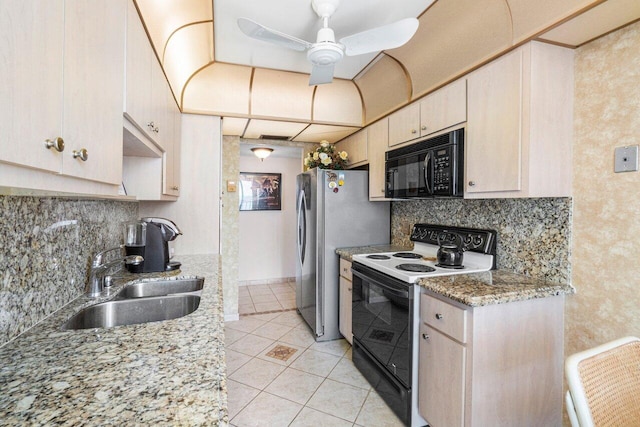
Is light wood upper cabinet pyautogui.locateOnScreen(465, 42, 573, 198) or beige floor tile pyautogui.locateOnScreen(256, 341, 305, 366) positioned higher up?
light wood upper cabinet pyautogui.locateOnScreen(465, 42, 573, 198)

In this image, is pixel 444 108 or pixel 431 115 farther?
pixel 431 115

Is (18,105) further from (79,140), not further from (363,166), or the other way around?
(363,166)

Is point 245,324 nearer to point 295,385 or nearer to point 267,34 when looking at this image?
point 295,385

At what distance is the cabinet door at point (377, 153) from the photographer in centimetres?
279

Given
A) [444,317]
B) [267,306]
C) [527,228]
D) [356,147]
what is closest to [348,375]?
[444,317]

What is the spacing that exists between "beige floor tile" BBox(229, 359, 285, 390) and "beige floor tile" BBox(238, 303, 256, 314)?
1.23 metres

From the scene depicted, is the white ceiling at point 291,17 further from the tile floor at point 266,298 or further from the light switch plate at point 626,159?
the tile floor at point 266,298

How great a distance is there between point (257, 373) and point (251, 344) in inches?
20.6

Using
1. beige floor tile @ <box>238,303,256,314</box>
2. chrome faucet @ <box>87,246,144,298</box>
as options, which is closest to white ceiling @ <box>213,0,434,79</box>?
chrome faucet @ <box>87,246,144,298</box>

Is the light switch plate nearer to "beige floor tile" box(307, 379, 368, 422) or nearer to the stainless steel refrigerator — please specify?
the stainless steel refrigerator

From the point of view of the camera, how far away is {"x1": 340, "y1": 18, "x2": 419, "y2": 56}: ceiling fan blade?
1.48m

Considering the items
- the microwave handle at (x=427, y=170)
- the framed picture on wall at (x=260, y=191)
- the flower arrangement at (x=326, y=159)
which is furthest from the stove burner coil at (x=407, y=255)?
the framed picture on wall at (x=260, y=191)

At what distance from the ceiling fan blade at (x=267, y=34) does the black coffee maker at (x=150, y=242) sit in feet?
4.27

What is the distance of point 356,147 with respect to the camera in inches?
132
